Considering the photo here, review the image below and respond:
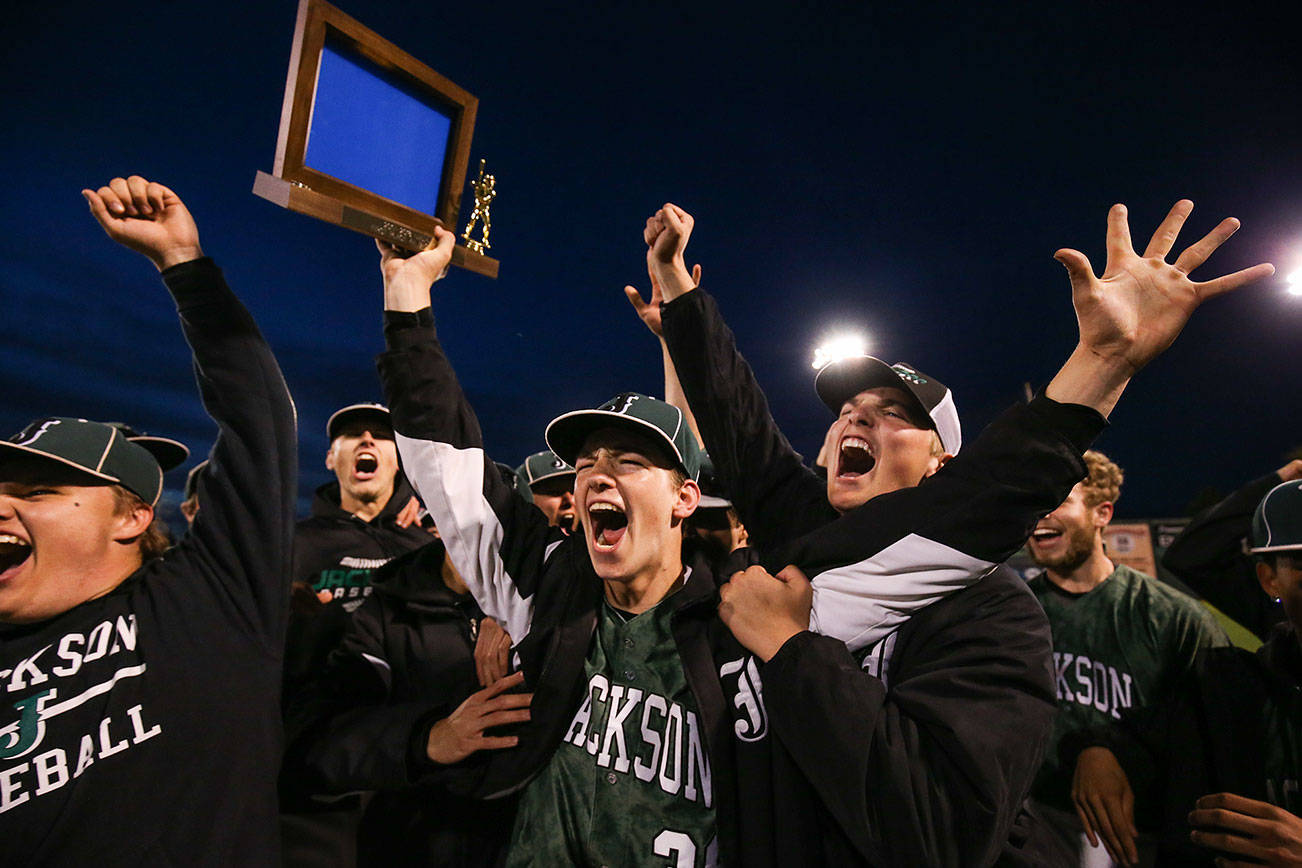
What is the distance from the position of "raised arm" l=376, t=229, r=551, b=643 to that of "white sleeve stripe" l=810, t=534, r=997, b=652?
107 centimetres

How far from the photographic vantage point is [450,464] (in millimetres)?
2227

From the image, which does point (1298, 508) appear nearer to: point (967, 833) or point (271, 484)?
point (967, 833)

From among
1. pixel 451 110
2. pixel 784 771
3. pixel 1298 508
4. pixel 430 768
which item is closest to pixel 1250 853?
pixel 1298 508

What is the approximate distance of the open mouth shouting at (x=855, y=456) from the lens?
7.94 ft

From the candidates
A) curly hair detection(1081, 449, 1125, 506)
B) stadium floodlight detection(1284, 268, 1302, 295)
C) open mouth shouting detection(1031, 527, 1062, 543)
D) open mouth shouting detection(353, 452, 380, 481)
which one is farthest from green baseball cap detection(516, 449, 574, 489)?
stadium floodlight detection(1284, 268, 1302, 295)

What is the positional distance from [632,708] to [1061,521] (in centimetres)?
291

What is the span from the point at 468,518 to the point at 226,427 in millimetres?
819

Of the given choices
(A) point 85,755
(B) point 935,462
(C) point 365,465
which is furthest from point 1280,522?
(C) point 365,465

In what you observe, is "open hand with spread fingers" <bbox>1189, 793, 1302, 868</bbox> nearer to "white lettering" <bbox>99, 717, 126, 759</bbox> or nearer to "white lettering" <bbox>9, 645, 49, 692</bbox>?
"white lettering" <bbox>99, 717, 126, 759</bbox>

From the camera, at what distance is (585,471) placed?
240 cm

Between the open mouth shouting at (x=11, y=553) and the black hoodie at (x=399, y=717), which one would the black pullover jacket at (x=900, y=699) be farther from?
the open mouth shouting at (x=11, y=553)

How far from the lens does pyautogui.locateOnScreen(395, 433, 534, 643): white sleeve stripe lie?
222 centimetres

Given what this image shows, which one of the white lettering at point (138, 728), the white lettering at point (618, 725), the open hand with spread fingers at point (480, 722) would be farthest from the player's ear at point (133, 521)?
the white lettering at point (618, 725)

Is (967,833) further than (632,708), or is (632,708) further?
(632,708)
